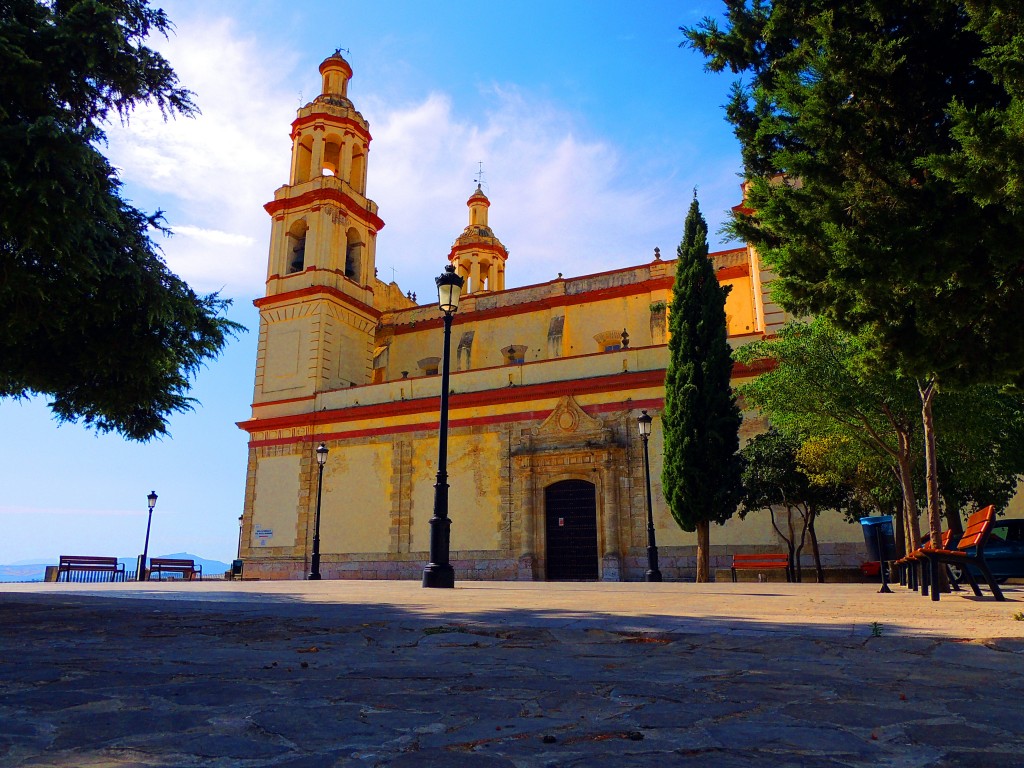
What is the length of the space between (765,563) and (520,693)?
18965 millimetres

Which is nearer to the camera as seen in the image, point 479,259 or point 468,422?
point 468,422

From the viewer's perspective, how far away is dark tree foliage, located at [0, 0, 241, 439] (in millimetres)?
6504

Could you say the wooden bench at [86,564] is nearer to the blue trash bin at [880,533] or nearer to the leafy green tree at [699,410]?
the leafy green tree at [699,410]

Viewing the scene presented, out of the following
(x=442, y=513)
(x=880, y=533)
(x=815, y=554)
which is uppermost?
(x=442, y=513)

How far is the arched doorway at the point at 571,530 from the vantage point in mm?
23031

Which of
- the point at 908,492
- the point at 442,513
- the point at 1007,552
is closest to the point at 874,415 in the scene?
the point at 908,492

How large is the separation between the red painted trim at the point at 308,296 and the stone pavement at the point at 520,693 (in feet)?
79.4

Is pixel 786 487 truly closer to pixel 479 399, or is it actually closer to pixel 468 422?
pixel 479 399

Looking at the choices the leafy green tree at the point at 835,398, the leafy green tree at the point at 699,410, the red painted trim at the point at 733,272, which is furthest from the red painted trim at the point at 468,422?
the leafy green tree at the point at 835,398

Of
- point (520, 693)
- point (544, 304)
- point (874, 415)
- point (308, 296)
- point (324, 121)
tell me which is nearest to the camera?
point (520, 693)

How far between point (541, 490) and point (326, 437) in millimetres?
8705

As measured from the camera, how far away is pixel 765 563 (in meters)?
19.9

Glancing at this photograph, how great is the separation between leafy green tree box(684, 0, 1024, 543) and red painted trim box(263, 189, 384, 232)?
24.6m

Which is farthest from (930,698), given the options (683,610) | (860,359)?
(860,359)
